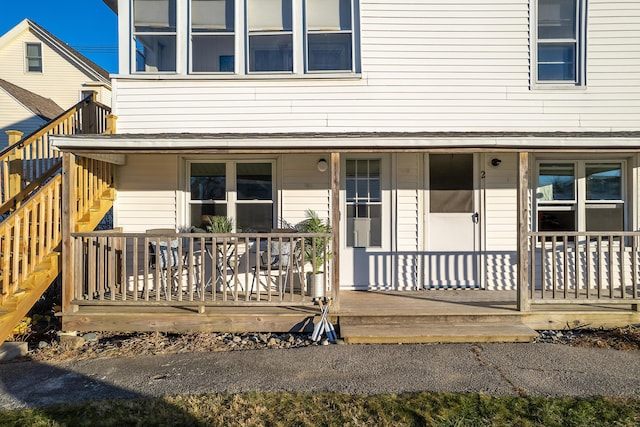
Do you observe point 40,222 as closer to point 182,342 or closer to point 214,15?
point 182,342

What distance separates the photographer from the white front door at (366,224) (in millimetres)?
6855

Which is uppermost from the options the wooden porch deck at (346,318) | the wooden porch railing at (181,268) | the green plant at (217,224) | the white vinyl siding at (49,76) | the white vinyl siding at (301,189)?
the white vinyl siding at (49,76)

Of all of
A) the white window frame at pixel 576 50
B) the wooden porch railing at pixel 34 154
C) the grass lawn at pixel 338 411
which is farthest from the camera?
the white window frame at pixel 576 50

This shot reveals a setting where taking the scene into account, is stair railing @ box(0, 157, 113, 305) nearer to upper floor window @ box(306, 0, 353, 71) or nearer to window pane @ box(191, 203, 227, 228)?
window pane @ box(191, 203, 227, 228)

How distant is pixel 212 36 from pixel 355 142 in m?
3.32

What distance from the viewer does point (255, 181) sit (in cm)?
689

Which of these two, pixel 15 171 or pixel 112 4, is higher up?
pixel 112 4

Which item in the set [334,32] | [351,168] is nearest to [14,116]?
[334,32]

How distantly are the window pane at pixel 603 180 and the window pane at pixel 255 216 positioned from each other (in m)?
5.31

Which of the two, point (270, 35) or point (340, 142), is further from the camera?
point (270, 35)

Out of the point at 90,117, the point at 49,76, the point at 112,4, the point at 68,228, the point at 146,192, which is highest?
the point at 49,76

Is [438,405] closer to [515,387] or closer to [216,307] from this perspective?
[515,387]

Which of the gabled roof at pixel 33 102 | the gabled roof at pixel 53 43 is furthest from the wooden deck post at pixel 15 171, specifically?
the gabled roof at pixel 53 43

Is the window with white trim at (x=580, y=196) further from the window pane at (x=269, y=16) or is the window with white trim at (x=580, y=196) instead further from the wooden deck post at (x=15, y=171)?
the wooden deck post at (x=15, y=171)
